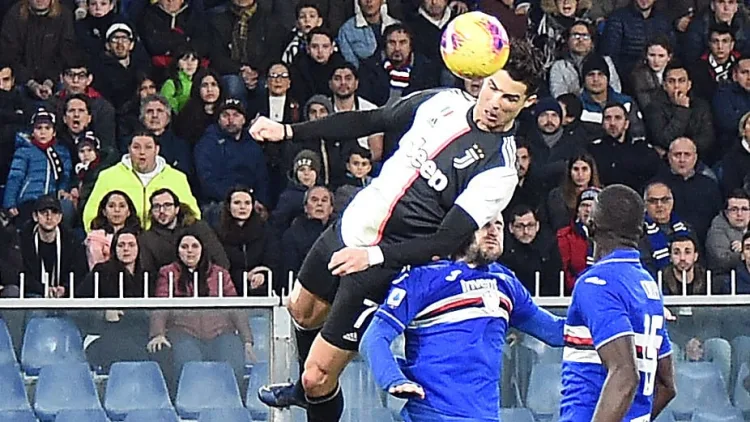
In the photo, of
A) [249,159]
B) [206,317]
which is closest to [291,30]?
[249,159]

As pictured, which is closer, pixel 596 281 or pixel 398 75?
pixel 596 281

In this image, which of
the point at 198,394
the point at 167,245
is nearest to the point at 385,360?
the point at 198,394

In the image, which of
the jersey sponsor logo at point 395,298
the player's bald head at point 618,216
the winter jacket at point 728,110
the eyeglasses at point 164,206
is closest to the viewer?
the player's bald head at point 618,216

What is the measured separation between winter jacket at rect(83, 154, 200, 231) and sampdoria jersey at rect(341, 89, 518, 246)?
15.7ft

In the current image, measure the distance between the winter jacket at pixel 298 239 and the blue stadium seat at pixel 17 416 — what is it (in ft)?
9.90

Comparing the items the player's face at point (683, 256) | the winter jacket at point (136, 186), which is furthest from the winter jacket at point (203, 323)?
the player's face at point (683, 256)

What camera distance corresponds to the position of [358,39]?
576 inches

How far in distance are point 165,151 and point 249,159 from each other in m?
0.58

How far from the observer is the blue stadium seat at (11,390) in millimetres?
9453

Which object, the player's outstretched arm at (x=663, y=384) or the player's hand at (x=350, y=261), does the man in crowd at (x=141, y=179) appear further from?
the player's outstretched arm at (x=663, y=384)

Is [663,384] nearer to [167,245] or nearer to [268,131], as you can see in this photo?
[268,131]

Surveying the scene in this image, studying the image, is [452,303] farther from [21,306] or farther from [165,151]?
[165,151]

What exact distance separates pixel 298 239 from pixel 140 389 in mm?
2928

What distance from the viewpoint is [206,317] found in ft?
31.7
